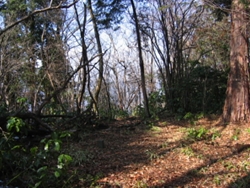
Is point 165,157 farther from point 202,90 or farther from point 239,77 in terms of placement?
point 202,90

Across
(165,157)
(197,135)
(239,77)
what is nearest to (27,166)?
(165,157)

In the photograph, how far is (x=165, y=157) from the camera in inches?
189

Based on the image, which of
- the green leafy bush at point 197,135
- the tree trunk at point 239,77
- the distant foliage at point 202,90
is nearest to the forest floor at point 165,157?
the green leafy bush at point 197,135

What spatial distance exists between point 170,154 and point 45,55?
1038 cm

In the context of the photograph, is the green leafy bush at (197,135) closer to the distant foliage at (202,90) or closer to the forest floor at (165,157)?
the forest floor at (165,157)

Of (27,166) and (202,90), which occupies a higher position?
(202,90)

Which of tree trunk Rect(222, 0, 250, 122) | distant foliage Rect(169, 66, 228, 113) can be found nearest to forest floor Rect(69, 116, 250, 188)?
tree trunk Rect(222, 0, 250, 122)

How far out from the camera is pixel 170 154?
16.2 ft

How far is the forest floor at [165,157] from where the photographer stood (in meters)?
3.80

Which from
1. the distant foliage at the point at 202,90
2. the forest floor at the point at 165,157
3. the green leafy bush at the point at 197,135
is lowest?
the forest floor at the point at 165,157

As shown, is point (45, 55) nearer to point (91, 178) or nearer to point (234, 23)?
point (234, 23)

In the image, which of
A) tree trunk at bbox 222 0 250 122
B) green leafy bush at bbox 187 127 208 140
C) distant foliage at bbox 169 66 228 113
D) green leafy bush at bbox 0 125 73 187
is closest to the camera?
green leafy bush at bbox 0 125 73 187

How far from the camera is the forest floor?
12.5 ft

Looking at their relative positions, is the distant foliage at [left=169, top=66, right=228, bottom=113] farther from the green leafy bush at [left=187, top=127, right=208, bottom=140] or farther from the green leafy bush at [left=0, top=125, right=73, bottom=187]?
the green leafy bush at [left=0, top=125, right=73, bottom=187]
